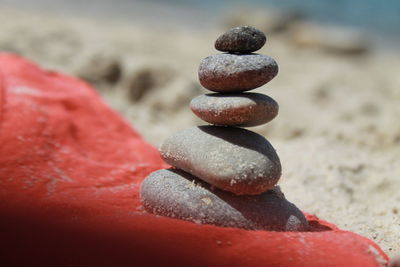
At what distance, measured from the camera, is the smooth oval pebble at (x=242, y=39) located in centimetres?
208

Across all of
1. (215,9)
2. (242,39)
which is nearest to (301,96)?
(242,39)

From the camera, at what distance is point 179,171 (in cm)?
227

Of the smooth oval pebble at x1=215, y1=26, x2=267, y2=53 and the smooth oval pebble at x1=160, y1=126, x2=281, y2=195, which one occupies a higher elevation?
the smooth oval pebble at x1=215, y1=26, x2=267, y2=53

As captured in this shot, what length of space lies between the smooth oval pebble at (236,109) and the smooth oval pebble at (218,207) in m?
0.33

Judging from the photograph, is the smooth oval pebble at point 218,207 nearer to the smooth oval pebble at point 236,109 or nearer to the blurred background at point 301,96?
the smooth oval pebble at point 236,109

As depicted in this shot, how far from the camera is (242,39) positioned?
207 cm

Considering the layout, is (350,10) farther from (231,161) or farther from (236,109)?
(231,161)

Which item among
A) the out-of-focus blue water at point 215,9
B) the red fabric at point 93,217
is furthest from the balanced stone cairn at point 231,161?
the out-of-focus blue water at point 215,9

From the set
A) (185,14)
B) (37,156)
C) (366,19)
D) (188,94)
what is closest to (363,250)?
(37,156)

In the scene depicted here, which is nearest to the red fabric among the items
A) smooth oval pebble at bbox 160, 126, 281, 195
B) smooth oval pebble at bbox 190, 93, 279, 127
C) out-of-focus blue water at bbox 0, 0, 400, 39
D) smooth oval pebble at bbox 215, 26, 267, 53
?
smooth oval pebble at bbox 160, 126, 281, 195

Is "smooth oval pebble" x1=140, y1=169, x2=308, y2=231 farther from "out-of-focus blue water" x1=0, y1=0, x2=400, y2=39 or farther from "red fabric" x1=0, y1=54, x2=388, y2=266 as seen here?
"out-of-focus blue water" x1=0, y1=0, x2=400, y2=39

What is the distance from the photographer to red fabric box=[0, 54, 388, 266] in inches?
64.6

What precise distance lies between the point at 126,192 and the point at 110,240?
25.3 inches

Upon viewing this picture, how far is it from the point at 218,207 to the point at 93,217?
543 millimetres
